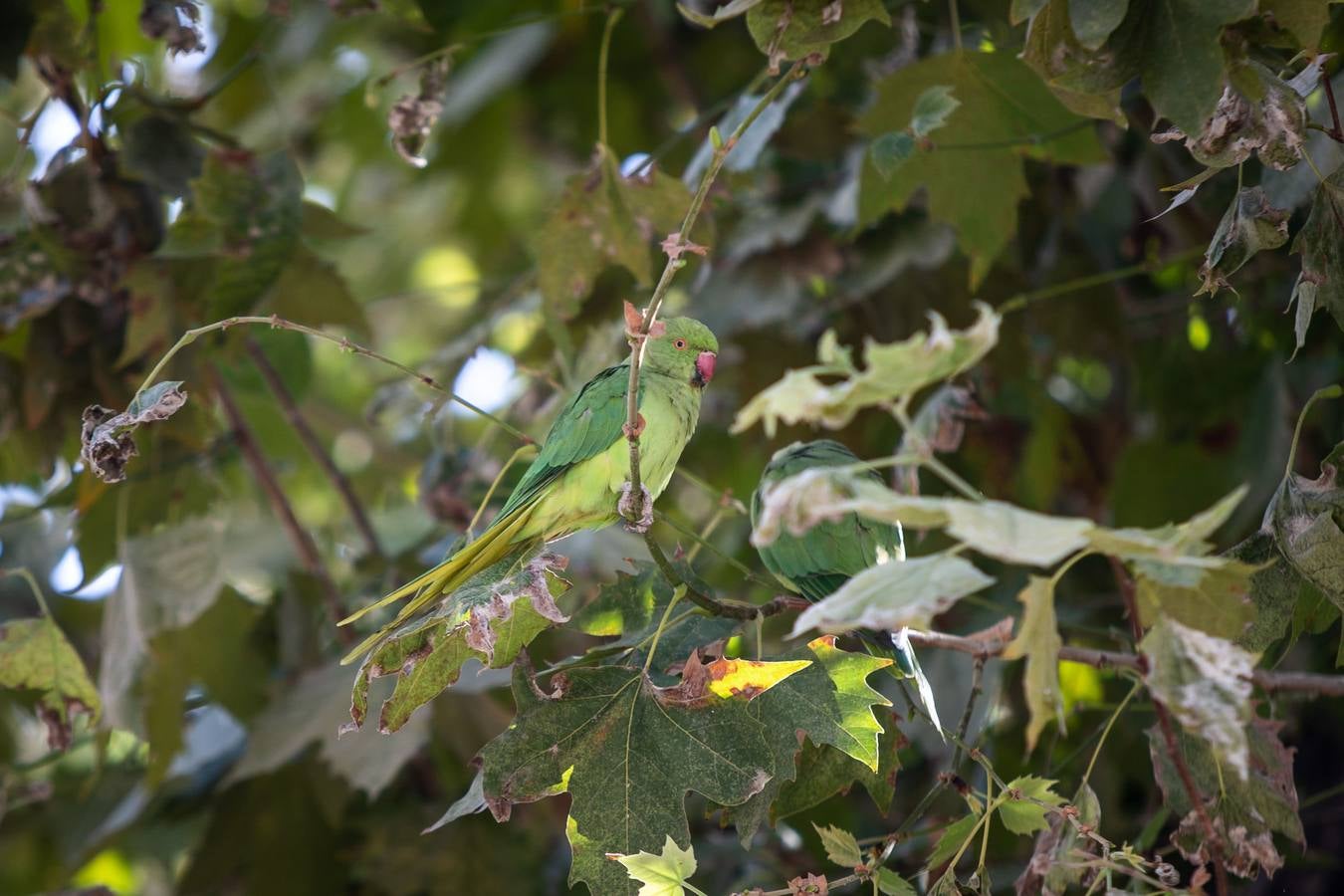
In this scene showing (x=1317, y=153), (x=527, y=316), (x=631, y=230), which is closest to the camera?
(x=1317, y=153)

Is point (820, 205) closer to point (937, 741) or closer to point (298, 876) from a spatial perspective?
point (937, 741)

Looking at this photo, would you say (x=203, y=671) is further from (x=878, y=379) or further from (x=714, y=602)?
(x=878, y=379)

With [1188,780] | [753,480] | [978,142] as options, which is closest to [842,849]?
[1188,780]

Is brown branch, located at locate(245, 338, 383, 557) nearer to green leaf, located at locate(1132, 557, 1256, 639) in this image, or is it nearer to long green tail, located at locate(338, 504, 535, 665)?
long green tail, located at locate(338, 504, 535, 665)

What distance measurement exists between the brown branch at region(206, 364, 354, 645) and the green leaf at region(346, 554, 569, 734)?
1629mm

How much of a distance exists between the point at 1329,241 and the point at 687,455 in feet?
8.25

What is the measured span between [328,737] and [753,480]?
1.75 meters

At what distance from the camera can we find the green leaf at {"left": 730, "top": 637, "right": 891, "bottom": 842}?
1.70m

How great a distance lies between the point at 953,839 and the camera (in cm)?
171

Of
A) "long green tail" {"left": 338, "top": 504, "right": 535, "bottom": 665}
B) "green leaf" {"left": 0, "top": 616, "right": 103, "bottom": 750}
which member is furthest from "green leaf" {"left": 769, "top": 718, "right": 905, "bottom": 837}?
"green leaf" {"left": 0, "top": 616, "right": 103, "bottom": 750}

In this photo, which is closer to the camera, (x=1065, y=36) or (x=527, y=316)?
(x=1065, y=36)

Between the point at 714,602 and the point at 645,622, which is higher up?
the point at 714,602

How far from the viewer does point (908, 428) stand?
114cm

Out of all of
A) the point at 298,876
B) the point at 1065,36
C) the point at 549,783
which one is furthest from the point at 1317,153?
the point at 298,876
